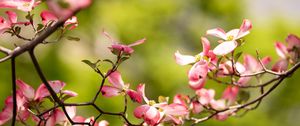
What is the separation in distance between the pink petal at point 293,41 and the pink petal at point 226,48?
0.70ft

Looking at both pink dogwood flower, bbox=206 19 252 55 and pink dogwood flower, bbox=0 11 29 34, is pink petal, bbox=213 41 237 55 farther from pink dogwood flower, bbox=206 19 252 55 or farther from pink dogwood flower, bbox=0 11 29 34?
pink dogwood flower, bbox=0 11 29 34

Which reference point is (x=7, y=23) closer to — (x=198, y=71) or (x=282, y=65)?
(x=198, y=71)

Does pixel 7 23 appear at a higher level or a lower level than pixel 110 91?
higher

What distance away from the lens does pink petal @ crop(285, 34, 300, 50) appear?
3.03 ft

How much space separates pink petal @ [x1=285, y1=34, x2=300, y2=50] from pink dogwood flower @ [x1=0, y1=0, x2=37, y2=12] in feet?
1.48

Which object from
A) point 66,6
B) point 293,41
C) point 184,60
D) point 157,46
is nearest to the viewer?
point 66,6

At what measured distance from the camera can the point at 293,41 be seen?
933mm

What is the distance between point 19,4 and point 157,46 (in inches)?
195

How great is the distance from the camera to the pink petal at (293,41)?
0.92m

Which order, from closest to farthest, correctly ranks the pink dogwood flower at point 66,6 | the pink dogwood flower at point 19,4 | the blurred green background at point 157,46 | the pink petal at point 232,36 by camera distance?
the pink dogwood flower at point 66,6
the pink dogwood flower at point 19,4
the pink petal at point 232,36
the blurred green background at point 157,46

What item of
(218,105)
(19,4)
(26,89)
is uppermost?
(19,4)

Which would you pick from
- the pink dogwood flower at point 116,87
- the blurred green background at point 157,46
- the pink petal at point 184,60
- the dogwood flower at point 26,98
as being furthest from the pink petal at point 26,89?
the blurred green background at point 157,46

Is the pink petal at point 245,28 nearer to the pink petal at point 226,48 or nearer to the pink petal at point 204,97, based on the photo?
the pink petal at point 226,48

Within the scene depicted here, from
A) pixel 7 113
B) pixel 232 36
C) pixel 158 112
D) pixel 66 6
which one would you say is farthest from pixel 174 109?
pixel 66 6
